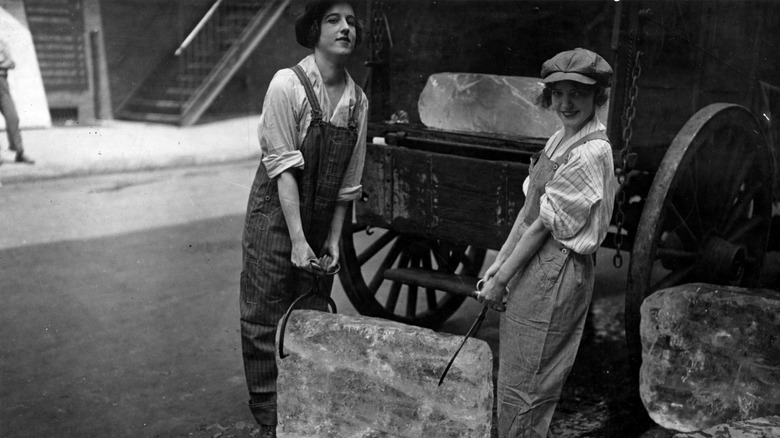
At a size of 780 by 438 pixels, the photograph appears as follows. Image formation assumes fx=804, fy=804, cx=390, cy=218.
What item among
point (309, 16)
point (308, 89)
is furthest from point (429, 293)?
point (309, 16)

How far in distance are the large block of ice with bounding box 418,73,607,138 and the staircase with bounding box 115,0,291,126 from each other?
21.3 ft

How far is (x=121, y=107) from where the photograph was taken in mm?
8930

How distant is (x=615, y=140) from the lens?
12.6 feet

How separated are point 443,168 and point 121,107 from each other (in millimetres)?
5846

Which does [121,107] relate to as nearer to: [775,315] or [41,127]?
[41,127]

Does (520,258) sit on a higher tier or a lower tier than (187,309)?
higher

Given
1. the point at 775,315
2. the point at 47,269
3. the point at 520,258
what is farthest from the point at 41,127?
the point at 775,315

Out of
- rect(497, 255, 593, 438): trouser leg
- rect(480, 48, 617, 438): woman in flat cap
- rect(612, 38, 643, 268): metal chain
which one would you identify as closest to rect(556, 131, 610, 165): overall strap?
rect(480, 48, 617, 438): woman in flat cap

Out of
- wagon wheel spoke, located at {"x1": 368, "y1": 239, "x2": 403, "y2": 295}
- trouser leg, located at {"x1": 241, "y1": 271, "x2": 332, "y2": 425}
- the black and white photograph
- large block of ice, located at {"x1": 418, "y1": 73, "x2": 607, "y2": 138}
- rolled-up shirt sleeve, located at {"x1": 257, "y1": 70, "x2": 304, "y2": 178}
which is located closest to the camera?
the black and white photograph

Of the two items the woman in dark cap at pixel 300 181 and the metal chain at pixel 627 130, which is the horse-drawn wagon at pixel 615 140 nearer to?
the metal chain at pixel 627 130

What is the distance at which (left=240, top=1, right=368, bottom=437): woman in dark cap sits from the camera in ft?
10.4

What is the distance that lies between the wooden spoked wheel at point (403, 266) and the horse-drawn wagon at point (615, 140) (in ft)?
0.04

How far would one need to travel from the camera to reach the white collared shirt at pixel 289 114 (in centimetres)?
312

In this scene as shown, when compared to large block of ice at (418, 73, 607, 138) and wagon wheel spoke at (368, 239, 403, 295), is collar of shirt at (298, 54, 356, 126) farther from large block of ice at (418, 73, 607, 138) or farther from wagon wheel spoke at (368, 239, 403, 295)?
wagon wheel spoke at (368, 239, 403, 295)
